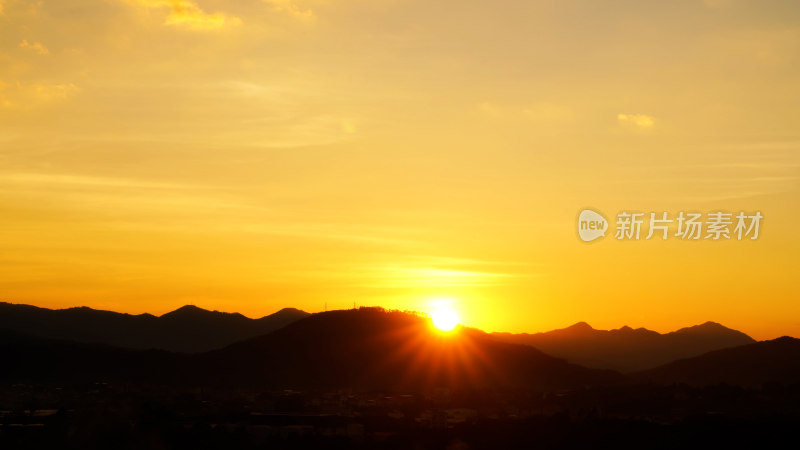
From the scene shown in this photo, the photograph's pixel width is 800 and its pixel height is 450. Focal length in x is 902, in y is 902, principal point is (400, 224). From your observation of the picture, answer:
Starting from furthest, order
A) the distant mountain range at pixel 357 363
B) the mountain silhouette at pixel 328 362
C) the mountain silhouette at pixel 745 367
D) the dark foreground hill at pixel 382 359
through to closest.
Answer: the dark foreground hill at pixel 382 359
the mountain silhouette at pixel 745 367
the mountain silhouette at pixel 328 362
the distant mountain range at pixel 357 363

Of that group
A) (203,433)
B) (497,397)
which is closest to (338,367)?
(497,397)

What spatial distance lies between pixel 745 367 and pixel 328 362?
7319 centimetres

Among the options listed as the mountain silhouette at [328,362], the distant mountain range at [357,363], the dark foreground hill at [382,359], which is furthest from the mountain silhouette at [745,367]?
the dark foreground hill at [382,359]

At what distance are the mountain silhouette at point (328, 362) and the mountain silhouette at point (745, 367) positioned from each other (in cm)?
1168

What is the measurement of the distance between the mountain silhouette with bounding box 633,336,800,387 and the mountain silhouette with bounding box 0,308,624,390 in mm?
11676

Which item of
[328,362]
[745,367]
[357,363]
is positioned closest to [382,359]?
[357,363]

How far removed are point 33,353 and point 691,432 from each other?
390ft

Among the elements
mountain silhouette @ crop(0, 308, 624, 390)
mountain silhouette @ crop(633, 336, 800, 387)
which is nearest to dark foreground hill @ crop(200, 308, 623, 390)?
mountain silhouette @ crop(0, 308, 624, 390)

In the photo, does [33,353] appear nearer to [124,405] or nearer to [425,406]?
[124,405]

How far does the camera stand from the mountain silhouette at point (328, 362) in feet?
497

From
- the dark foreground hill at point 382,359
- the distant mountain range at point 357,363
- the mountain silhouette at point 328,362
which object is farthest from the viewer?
the dark foreground hill at point 382,359

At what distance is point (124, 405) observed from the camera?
104 m

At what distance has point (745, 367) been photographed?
520ft

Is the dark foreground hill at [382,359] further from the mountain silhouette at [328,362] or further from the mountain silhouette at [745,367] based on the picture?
the mountain silhouette at [745,367]
